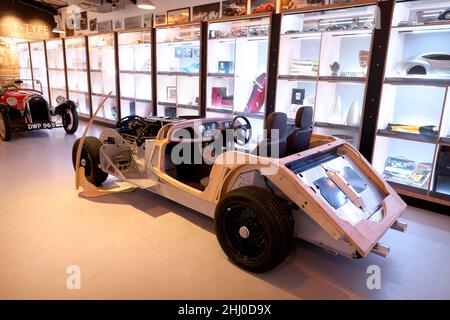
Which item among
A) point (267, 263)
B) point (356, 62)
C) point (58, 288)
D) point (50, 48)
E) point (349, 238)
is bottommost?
point (58, 288)

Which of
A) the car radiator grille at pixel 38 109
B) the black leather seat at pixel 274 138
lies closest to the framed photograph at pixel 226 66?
the black leather seat at pixel 274 138

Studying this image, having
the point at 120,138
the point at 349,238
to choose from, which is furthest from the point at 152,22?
the point at 349,238

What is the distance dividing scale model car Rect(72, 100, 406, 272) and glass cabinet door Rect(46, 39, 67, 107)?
769 cm

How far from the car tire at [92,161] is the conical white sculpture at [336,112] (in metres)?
3.11

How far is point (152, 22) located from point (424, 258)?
23.5ft

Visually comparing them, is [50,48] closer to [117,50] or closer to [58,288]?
[117,50]

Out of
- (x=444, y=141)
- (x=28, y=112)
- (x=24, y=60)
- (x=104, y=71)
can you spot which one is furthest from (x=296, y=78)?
(x=24, y=60)

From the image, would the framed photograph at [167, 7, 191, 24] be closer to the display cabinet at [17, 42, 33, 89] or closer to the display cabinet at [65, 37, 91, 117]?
the display cabinet at [65, 37, 91, 117]

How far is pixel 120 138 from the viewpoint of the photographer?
3.76 m

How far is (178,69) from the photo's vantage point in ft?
21.0

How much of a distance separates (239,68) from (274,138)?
9.36 ft

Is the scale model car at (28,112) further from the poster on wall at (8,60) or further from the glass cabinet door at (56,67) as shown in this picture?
the poster on wall at (8,60)

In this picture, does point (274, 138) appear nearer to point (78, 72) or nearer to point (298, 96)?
point (298, 96)

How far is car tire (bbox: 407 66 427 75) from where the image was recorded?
11.6 ft
